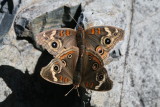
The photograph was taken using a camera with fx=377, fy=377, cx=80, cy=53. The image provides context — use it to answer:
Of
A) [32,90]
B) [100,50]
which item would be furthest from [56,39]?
[32,90]

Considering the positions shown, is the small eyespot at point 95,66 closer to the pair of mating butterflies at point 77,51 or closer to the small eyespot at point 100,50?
the pair of mating butterflies at point 77,51

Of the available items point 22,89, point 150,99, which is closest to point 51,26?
point 22,89

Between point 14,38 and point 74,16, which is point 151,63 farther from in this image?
point 14,38

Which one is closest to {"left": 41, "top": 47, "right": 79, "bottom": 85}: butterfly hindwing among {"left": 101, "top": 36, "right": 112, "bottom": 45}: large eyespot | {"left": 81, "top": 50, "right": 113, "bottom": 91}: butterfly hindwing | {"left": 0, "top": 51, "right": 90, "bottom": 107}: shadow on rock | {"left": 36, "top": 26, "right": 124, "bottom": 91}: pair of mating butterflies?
{"left": 36, "top": 26, "right": 124, "bottom": 91}: pair of mating butterflies

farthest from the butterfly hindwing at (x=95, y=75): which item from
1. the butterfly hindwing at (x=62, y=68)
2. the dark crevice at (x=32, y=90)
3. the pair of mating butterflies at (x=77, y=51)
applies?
the dark crevice at (x=32, y=90)

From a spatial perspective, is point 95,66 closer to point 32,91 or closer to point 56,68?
point 56,68
